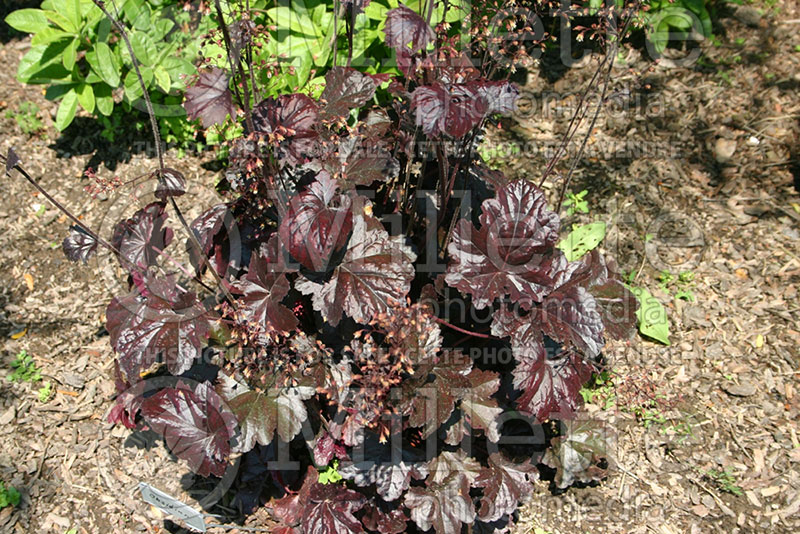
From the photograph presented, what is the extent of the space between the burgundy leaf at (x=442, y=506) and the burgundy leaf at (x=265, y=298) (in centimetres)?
86

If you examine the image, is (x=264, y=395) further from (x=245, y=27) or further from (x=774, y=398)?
(x=774, y=398)

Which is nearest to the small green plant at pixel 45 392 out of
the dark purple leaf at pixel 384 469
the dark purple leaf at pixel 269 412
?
the dark purple leaf at pixel 269 412

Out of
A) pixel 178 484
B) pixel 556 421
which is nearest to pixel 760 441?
pixel 556 421

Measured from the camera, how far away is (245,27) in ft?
6.91

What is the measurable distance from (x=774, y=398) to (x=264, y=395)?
2.44 m

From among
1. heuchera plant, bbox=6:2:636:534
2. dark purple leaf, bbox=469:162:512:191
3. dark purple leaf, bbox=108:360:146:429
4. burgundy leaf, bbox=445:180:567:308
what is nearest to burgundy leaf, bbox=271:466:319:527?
heuchera plant, bbox=6:2:636:534

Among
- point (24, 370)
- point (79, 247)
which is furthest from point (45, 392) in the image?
point (79, 247)

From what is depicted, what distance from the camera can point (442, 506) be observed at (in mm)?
2590

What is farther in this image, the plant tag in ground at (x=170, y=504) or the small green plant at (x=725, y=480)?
the small green plant at (x=725, y=480)

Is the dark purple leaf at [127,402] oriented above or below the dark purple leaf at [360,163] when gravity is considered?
below

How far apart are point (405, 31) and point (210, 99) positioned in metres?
0.70

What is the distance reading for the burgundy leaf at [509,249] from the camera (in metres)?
2.48

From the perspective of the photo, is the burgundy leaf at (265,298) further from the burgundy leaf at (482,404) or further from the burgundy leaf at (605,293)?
the burgundy leaf at (605,293)

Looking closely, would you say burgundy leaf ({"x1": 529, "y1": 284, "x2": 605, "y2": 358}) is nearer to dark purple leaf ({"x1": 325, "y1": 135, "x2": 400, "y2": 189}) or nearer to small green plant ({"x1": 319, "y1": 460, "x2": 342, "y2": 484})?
→ dark purple leaf ({"x1": 325, "y1": 135, "x2": 400, "y2": 189})
